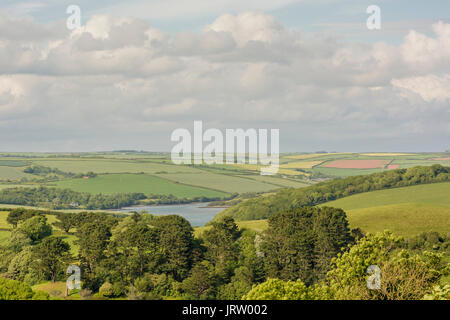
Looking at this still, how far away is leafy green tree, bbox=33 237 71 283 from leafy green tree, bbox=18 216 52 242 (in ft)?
74.7

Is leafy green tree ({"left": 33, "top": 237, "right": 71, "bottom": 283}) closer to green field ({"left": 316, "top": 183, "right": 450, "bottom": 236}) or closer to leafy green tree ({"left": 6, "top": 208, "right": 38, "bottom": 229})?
leafy green tree ({"left": 6, "top": 208, "right": 38, "bottom": 229})

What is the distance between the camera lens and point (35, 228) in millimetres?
126125

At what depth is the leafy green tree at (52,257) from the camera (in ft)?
322

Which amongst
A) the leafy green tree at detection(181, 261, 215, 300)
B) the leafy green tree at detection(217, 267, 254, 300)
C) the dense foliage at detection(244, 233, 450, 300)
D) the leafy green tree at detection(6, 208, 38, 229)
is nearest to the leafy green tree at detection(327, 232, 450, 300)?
the dense foliage at detection(244, 233, 450, 300)

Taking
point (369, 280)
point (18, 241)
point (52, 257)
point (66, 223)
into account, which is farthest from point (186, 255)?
point (369, 280)

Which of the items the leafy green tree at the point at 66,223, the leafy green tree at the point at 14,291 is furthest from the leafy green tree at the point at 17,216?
the leafy green tree at the point at 14,291

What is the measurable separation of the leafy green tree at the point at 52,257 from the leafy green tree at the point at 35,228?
2276cm

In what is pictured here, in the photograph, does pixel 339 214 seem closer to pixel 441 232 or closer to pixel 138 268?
pixel 441 232

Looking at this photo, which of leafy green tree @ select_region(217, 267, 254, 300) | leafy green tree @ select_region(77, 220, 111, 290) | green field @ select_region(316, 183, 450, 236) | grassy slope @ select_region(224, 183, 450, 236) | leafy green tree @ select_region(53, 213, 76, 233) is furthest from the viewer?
leafy green tree @ select_region(53, 213, 76, 233)

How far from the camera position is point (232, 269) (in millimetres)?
106625

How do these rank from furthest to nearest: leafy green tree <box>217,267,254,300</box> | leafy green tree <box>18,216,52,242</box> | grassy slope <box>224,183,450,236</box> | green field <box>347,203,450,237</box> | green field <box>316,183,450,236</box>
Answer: green field <box>316,183,450,236</box> < grassy slope <box>224,183,450,236</box> < green field <box>347,203,450,237</box> < leafy green tree <box>18,216,52,242</box> < leafy green tree <box>217,267,254,300</box>

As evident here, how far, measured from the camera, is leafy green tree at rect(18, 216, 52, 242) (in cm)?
12481

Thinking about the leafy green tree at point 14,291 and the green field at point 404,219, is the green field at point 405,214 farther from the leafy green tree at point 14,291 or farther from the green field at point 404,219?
the leafy green tree at point 14,291
